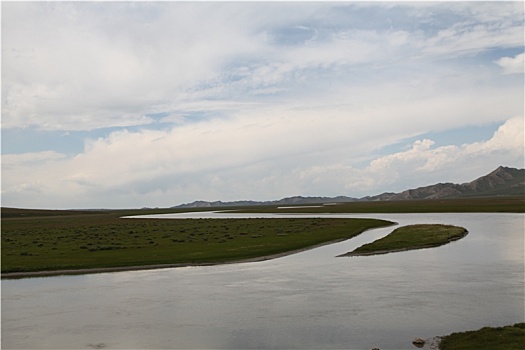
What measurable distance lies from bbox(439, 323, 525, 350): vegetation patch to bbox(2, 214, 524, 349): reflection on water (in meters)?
1.46

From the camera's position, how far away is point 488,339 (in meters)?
19.9

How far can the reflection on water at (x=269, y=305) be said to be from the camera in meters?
22.3

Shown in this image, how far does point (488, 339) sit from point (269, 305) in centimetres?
1232

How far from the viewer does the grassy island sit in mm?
53009

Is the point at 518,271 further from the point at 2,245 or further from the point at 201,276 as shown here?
the point at 2,245

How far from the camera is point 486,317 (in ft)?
78.6

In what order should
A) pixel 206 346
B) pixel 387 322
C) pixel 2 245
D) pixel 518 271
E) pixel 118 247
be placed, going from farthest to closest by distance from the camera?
1. pixel 2 245
2. pixel 118 247
3. pixel 518 271
4. pixel 387 322
5. pixel 206 346

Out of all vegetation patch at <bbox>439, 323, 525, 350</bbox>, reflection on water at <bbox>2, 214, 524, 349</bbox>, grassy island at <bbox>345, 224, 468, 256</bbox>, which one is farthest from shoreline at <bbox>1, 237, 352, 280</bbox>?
vegetation patch at <bbox>439, 323, 525, 350</bbox>

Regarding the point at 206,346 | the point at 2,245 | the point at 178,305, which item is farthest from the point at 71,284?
the point at 2,245

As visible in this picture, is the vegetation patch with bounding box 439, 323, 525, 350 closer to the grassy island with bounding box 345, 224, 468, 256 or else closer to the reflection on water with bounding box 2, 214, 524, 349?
the reflection on water with bounding box 2, 214, 524, 349

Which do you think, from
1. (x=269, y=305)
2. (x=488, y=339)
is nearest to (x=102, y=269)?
(x=269, y=305)

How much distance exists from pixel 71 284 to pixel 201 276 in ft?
33.9

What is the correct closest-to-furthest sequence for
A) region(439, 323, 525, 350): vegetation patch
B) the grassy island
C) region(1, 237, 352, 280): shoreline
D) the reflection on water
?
region(439, 323, 525, 350): vegetation patch → the reflection on water → region(1, 237, 352, 280): shoreline → the grassy island

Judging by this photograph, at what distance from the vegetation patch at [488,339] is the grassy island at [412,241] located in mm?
29418
